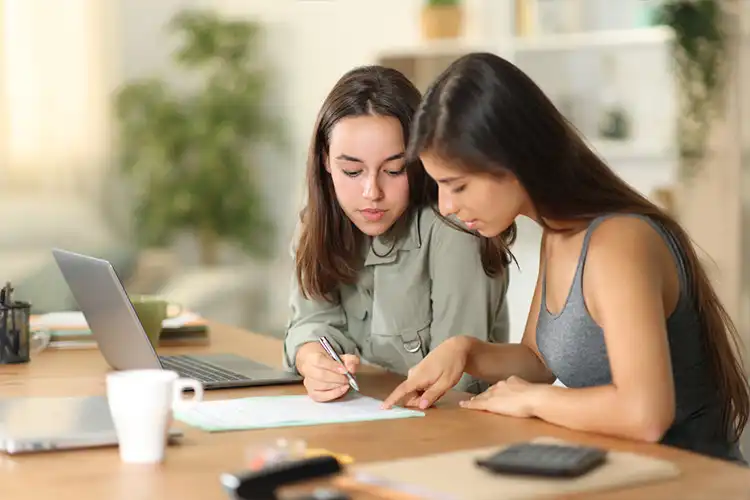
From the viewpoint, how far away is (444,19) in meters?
4.45

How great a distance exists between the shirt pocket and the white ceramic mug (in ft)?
2.53

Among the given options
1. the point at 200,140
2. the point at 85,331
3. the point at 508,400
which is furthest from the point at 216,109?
the point at 508,400

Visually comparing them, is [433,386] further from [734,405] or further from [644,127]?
[644,127]

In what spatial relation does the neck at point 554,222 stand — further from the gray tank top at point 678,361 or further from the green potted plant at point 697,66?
the green potted plant at point 697,66

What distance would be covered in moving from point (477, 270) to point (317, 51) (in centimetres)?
375

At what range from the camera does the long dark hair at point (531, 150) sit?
1.49 metres

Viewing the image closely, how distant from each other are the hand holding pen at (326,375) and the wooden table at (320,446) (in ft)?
0.22

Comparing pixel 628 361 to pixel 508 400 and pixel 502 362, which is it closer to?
pixel 508 400

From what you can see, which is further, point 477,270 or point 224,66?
point 224,66

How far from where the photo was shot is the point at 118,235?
17.3ft

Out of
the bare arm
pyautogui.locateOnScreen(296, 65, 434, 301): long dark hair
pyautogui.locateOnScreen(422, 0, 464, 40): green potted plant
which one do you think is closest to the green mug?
pyautogui.locateOnScreen(296, 65, 434, 301): long dark hair

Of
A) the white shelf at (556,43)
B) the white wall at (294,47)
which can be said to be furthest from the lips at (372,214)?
the white wall at (294,47)

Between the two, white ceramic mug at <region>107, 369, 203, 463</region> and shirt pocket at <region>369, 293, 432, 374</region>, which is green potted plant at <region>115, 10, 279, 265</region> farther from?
white ceramic mug at <region>107, 369, 203, 463</region>

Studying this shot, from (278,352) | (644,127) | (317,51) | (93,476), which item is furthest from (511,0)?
(93,476)
